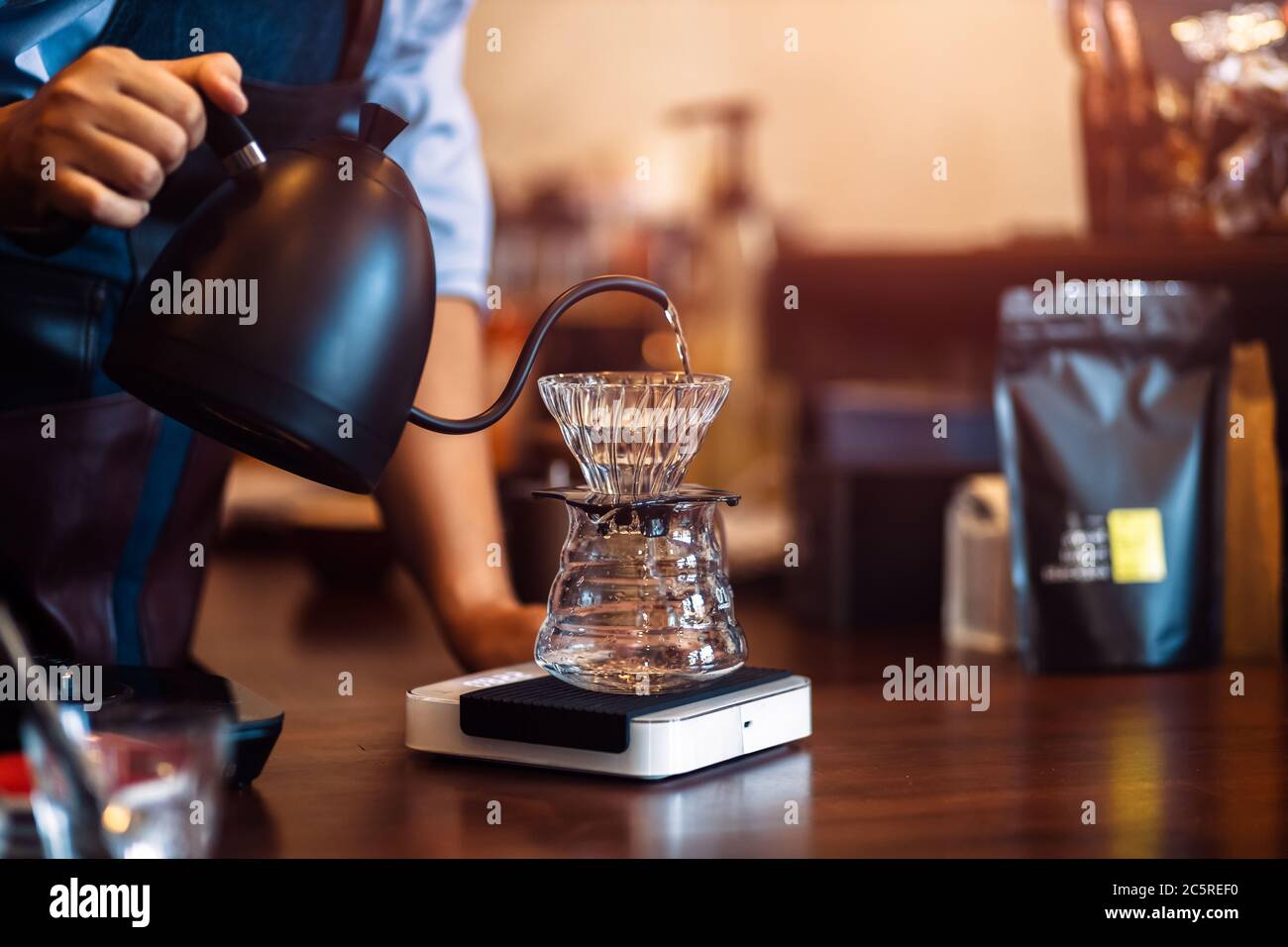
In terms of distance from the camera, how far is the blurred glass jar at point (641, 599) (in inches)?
30.5

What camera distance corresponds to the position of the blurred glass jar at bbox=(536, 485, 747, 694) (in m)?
0.77

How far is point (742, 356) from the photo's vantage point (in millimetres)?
3807

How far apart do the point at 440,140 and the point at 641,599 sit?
0.58 meters

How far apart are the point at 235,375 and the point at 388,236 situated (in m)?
0.11

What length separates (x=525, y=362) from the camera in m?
0.73

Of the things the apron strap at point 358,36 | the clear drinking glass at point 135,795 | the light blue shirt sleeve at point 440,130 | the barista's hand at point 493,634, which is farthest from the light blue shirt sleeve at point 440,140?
the clear drinking glass at point 135,795

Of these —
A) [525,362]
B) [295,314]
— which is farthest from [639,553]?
[295,314]

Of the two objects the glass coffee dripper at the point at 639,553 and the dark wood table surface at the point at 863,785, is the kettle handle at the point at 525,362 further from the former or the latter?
the dark wood table surface at the point at 863,785

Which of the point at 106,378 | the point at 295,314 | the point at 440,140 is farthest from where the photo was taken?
the point at 440,140

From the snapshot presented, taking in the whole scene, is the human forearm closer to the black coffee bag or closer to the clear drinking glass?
the black coffee bag

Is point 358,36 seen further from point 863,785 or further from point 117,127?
point 863,785

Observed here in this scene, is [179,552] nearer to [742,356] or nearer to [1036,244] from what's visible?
[1036,244]

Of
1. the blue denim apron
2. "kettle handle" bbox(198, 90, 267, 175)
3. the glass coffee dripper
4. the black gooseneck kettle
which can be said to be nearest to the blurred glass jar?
the glass coffee dripper
